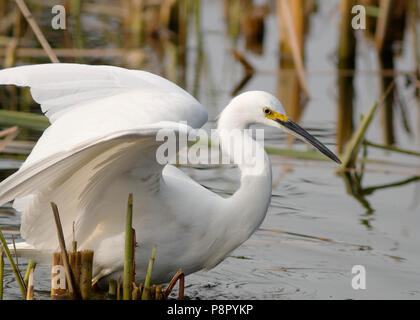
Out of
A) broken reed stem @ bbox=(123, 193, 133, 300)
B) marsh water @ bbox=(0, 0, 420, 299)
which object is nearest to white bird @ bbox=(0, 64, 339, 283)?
broken reed stem @ bbox=(123, 193, 133, 300)

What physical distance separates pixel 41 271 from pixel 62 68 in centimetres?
133

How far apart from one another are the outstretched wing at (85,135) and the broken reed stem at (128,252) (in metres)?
0.26

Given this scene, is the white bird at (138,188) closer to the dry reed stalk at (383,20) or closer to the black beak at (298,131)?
the black beak at (298,131)

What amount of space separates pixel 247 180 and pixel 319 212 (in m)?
1.91

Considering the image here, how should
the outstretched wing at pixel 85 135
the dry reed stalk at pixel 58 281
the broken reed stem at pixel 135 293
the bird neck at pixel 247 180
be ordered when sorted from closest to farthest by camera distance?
the outstretched wing at pixel 85 135
the broken reed stem at pixel 135 293
the dry reed stalk at pixel 58 281
the bird neck at pixel 247 180

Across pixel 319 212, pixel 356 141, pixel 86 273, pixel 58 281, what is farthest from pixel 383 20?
pixel 58 281

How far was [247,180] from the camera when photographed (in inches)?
171

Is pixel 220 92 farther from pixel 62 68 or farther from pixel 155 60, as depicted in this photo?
pixel 62 68

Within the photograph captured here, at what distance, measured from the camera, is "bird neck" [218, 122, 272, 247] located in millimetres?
4324

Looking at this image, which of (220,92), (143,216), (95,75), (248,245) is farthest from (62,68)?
(220,92)

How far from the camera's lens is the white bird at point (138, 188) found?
4.02 metres

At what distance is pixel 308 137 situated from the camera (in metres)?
4.43

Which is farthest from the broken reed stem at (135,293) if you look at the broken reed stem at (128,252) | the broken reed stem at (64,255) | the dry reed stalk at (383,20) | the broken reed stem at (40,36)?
the dry reed stalk at (383,20)

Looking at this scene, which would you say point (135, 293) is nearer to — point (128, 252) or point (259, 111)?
point (128, 252)
